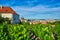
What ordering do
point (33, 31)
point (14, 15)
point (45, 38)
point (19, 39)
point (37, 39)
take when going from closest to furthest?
point (19, 39), point (45, 38), point (37, 39), point (33, 31), point (14, 15)

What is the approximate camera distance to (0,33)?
22.3 m

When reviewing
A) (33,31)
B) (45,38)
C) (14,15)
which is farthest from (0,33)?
(14,15)

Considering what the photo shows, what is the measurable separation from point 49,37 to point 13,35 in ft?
13.6

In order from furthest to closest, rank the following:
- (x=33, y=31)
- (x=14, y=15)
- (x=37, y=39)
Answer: (x=14, y=15) < (x=33, y=31) < (x=37, y=39)

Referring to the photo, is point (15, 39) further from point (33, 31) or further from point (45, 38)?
point (33, 31)

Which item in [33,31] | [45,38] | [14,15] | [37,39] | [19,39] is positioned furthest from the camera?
[14,15]

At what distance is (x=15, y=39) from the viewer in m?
22.3

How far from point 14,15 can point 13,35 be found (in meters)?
62.7

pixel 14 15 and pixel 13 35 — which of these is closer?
pixel 13 35

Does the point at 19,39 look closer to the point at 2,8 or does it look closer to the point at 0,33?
the point at 0,33

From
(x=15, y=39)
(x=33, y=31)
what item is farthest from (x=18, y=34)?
(x=33, y=31)

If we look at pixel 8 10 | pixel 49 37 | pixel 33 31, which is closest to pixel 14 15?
pixel 8 10

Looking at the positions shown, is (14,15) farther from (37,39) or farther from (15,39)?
(15,39)

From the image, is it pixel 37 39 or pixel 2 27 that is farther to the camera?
pixel 37 39
